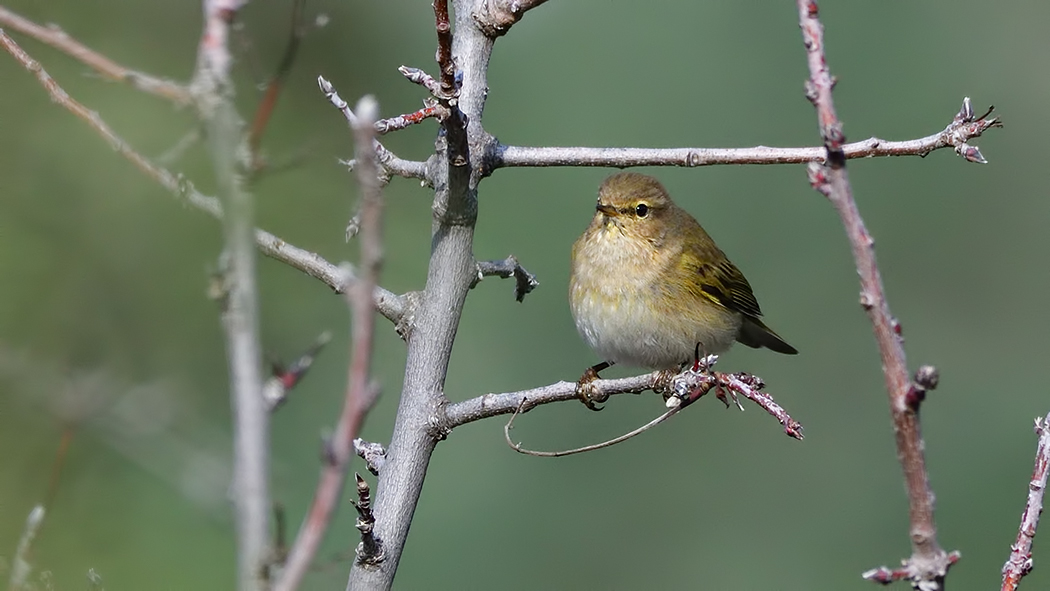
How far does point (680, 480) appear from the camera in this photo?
222 inches

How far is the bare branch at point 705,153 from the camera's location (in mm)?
2453

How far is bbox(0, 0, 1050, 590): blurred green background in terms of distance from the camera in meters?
5.34

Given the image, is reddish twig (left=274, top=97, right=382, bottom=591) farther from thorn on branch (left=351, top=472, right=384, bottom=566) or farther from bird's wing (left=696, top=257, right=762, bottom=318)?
bird's wing (left=696, top=257, right=762, bottom=318)

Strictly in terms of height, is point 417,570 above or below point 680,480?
below

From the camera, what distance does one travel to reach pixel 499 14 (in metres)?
2.46

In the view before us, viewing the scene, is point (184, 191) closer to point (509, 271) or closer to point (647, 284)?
point (509, 271)

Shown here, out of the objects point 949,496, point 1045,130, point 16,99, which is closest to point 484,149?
point 949,496

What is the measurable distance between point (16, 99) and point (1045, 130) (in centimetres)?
721

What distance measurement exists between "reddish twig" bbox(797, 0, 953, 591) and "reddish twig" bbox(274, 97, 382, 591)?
51cm

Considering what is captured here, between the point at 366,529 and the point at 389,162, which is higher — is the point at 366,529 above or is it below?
below


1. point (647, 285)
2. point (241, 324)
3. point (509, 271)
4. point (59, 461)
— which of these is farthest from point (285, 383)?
point (647, 285)

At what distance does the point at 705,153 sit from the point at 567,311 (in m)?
3.65

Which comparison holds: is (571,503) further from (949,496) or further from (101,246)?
(101,246)

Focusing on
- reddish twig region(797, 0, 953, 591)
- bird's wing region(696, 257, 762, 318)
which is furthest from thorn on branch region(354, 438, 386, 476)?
bird's wing region(696, 257, 762, 318)
